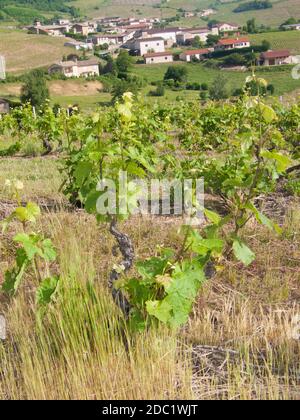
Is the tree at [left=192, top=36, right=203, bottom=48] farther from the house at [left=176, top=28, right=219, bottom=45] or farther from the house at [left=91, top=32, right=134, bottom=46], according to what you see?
the house at [left=91, top=32, right=134, bottom=46]

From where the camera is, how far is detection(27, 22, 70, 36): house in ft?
309

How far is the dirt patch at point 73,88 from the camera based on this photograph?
55534mm

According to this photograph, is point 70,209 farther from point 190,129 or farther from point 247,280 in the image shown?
point 190,129

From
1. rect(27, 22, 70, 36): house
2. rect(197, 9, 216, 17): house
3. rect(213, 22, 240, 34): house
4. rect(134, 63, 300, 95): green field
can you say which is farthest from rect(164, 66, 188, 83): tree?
rect(197, 9, 216, 17): house

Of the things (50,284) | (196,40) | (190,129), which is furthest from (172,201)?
(196,40)

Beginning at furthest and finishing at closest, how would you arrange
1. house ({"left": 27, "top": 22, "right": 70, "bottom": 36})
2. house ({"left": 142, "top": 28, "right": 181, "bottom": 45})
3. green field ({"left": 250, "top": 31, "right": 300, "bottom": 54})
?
house ({"left": 142, "top": 28, "right": 181, "bottom": 45})
house ({"left": 27, "top": 22, "right": 70, "bottom": 36})
green field ({"left": 250, "top": 31, "right": 300, "bottom": 54})

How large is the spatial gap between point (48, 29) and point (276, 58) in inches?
2470

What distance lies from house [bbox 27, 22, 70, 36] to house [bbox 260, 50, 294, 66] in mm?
48204

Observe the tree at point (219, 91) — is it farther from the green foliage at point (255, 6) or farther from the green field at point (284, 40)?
the green foliage at point (255, 6)

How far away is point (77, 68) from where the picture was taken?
219 ft

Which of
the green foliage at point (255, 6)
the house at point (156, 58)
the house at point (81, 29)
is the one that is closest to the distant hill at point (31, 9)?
the house at point (81, 29)

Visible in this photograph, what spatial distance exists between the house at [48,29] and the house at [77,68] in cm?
2552

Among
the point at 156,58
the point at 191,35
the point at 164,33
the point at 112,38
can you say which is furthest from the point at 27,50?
the point at 191,35
